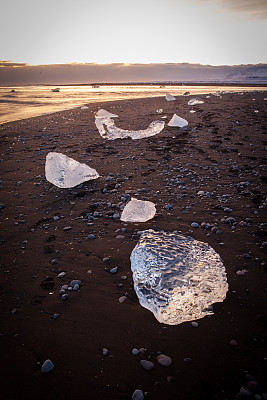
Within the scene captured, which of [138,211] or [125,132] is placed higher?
[125,132]

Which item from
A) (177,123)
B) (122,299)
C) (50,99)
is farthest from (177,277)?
(50,99)

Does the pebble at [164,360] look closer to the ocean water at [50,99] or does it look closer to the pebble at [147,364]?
the pebble at [147,364]

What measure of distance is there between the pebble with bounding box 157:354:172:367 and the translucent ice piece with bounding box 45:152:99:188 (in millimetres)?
4046

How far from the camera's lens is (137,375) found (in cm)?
193

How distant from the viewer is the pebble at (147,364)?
6.43 feet

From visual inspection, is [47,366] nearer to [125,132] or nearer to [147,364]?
[147,364]

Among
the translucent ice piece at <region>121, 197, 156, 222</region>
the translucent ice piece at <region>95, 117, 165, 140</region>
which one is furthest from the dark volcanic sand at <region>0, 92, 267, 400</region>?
the translucent ice piece at <region>95, 117, 165, 140</region>

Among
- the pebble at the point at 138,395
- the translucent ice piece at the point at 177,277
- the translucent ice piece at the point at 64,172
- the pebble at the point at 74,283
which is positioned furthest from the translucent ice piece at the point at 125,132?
the pebble at the point at 138,395

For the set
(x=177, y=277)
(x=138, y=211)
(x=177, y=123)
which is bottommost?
(x=177, y=277)

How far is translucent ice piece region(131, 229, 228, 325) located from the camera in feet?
8.24

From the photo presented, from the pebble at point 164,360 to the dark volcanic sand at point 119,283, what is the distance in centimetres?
3

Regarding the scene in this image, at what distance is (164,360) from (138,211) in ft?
8.14

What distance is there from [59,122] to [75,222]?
9.92 m

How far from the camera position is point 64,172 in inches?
210
